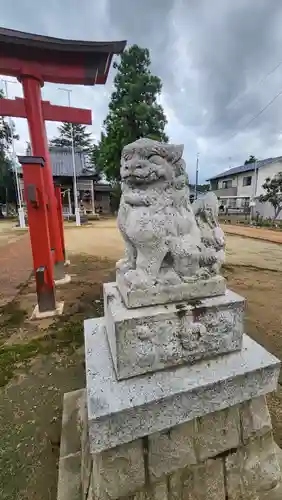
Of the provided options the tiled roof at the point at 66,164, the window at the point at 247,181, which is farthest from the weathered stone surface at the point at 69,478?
the window at the point at 247,181

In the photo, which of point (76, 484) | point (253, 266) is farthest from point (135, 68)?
point (76, 484)

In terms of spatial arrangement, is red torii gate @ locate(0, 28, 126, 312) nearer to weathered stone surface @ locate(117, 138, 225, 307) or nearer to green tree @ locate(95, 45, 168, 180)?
weathered stone surface @ locate(117, 138, 225, 307)

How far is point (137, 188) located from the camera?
1194 mm

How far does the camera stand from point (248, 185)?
68.9 ft

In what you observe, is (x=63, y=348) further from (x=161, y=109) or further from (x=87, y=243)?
(x=161, y=109)

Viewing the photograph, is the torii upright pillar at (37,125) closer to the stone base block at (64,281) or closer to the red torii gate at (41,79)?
the red torii gate at (41,79)

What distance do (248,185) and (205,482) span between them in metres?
22.8

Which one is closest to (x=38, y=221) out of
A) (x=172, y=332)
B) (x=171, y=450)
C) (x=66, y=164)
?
(x=172, y=332)

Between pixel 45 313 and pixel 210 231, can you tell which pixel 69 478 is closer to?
pixel 210 231

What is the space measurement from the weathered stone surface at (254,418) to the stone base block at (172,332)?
0.89 feet

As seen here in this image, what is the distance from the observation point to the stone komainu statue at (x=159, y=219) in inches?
44.3

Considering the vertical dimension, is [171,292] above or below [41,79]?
below

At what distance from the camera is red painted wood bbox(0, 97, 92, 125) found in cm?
434

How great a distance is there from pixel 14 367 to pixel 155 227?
2.01 metres
